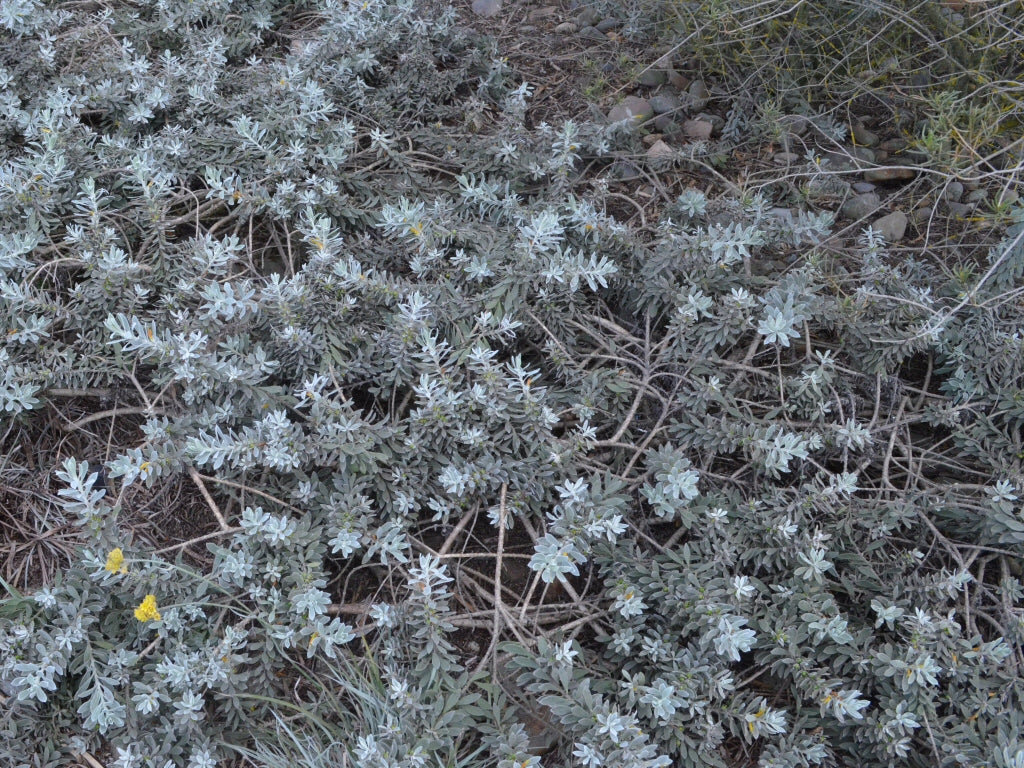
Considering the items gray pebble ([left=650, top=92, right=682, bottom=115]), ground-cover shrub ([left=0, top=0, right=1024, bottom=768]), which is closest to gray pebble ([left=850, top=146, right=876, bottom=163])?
ground-cover shrub ([left=0, top=0, right=1024, bottom=768])

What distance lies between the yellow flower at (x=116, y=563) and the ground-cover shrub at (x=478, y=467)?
5cm

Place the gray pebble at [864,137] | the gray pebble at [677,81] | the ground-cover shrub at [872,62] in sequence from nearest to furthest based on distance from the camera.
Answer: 1. the ground-cover shrub at [872,62]
2. the gray pebble at [864,137]
3. the gray pebble at [677,81]

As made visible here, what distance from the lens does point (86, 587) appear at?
197cm

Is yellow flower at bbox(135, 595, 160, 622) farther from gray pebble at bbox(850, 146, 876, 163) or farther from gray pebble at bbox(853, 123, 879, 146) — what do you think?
gray pebble at bbox(853, 123, 879, 146)

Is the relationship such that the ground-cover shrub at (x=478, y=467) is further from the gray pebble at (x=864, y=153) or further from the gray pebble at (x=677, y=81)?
the gray pebble at (x=677, y=81)

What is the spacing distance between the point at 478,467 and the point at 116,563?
85cm

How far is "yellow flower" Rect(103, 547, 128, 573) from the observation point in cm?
186

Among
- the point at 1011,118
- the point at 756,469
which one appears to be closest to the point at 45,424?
the point at 756,469

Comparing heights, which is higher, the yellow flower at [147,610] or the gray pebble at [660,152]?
the gray pebble at [660,152]

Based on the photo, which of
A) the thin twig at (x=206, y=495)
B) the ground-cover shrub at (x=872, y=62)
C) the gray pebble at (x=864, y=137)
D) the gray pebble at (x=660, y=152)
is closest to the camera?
the thin twig at (x=206, y=495)

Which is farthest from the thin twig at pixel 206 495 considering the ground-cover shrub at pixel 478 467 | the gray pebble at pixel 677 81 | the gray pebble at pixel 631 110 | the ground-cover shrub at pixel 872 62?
the gray pebble at pixel 677 81

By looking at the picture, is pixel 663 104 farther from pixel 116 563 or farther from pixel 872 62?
pixel 116 563

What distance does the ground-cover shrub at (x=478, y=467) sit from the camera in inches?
72.7

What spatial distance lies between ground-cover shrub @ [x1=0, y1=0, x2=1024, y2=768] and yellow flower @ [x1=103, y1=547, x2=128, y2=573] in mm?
51
